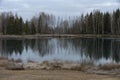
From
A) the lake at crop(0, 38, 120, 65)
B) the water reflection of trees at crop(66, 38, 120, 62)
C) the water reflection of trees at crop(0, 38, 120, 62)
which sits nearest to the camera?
the lake at crop(0, 38, 120, 65)

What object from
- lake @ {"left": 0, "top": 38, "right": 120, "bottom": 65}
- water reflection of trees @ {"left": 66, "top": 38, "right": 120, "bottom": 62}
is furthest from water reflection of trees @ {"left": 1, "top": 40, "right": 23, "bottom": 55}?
water reflection of trees @ {"left": 66, "top": 38, "right": 120, "bottom": 62}

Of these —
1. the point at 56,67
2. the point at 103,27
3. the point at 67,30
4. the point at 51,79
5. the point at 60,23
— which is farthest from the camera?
the point at 60,23

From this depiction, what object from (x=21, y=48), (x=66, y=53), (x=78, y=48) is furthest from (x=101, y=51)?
(x=21, y=48)

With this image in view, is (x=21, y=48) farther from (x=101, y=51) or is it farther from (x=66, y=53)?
(x=101, y=51)

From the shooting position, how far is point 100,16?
347 feet

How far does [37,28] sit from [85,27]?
21860mm

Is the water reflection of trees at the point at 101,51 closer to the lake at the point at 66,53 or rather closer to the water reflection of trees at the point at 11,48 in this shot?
the lake at the point at 66,53

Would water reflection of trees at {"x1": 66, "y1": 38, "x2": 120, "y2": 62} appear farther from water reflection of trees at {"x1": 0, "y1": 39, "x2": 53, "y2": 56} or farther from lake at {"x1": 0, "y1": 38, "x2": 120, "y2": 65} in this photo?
water reflection of trees at {"x1": 0, "y1": 39, "x2": 53, "y2": 56}

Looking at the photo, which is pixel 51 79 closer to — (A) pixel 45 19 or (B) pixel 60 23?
(A) pixel 45 19

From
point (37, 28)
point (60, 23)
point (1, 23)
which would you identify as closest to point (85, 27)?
point (37, 28)

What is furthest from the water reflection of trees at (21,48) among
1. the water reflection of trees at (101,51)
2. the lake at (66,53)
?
the water reflection of trees at (101,51)

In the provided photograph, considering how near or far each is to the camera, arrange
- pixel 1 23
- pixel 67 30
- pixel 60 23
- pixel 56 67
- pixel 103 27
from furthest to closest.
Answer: pixel 60 23 → pixel 67 30 → pixel 1 23 → pixel 103 27 → pixel 56 67

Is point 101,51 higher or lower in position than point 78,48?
higher

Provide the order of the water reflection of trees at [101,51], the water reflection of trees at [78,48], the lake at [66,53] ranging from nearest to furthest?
the lake at [66,53], the water reflection of trees at [101,51], the water reflection of trees at [78,48]
